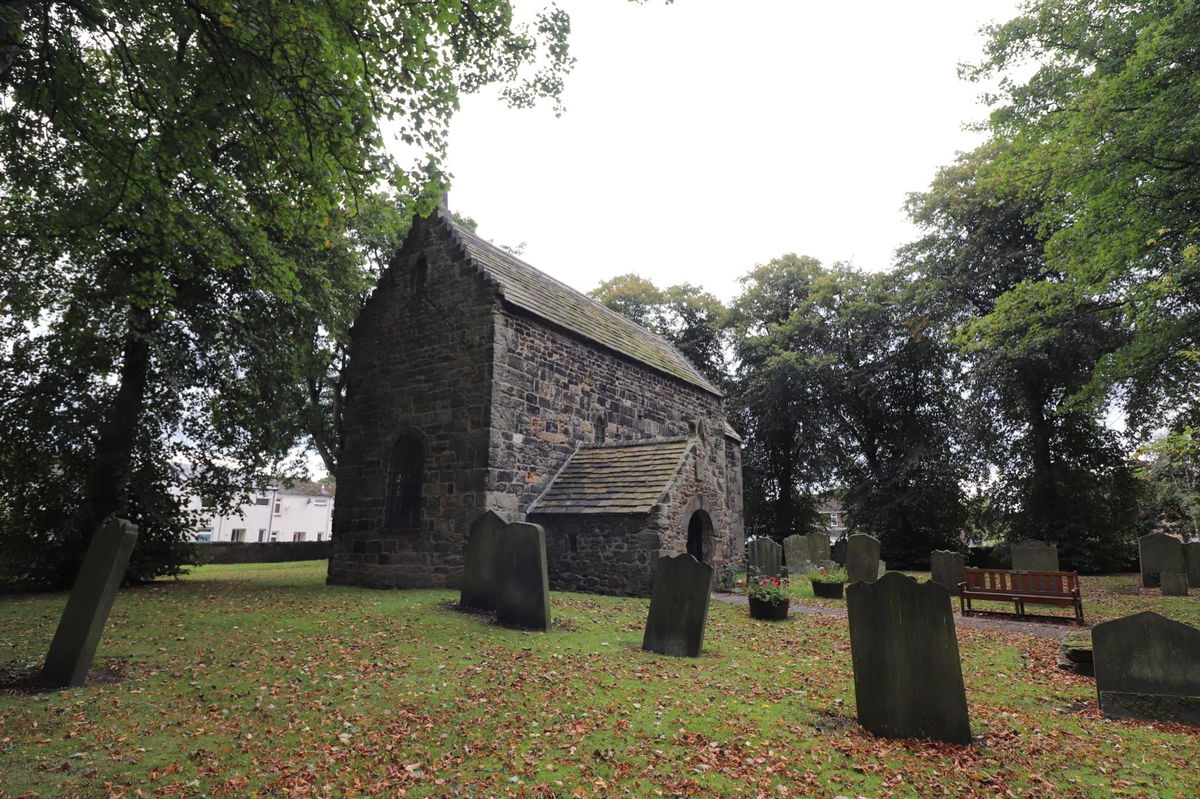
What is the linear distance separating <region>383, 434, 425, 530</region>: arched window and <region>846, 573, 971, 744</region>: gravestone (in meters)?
10.9

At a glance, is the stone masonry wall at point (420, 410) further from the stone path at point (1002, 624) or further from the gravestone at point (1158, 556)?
the gravestone at point (1158, 556)

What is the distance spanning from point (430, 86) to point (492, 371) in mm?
6262

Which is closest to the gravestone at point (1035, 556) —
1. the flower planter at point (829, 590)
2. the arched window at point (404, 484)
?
the flower planter at point (829, 590)

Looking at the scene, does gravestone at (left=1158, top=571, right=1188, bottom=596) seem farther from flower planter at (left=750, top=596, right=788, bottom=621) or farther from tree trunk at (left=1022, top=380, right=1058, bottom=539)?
flower planter at (left=750, top=596, right=788, bottom=621)

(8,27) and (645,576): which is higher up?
(8,27)

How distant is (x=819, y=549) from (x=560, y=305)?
12.8 meters

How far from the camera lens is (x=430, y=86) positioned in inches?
346

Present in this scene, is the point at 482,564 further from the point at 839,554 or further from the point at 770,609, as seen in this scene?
the point at 839,554

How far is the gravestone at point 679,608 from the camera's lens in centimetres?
816

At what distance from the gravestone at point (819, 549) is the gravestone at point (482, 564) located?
15083 mm

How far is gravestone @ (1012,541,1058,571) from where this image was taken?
15.3 meters

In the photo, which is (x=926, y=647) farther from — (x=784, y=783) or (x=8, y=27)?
(x=8, y=27)

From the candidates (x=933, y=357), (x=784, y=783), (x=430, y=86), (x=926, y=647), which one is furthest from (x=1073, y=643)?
(x=933, y=357)

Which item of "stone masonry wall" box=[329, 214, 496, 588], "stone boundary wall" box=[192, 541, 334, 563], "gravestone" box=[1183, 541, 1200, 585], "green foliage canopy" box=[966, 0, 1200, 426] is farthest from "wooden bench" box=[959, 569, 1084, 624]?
"stone boundary wall" box=[192, 541, 334, 563]
